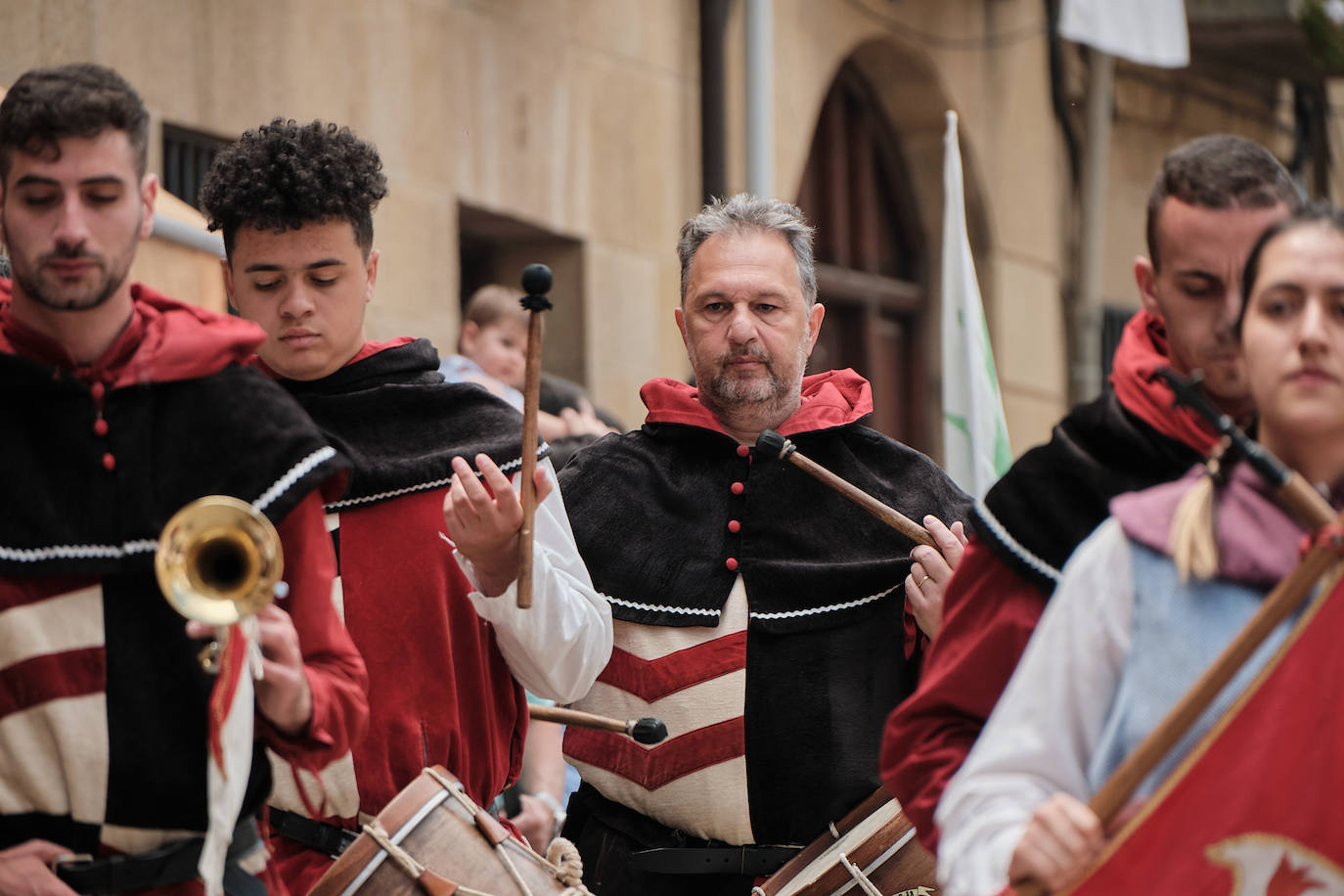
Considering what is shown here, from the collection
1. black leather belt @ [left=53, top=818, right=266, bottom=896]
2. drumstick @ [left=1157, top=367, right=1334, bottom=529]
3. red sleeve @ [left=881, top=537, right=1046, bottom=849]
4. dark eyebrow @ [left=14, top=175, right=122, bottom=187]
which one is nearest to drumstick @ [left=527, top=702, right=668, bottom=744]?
red sleeve @ [left=881, top=537, right=1046, bottom=849]

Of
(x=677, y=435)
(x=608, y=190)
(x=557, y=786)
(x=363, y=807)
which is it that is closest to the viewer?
(x=363, y=807)

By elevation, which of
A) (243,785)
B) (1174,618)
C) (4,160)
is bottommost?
(243,785)

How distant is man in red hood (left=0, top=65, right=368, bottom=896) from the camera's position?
10.1 ft

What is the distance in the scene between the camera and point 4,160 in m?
3.14

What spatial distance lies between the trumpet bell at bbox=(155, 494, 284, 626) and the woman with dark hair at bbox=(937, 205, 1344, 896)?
3.31ft

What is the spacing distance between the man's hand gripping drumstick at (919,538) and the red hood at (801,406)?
148 millimetres

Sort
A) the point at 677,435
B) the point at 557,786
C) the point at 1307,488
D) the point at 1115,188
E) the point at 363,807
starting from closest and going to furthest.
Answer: the point at 1307,488 → the point at 363,807 → the point at 677,435 → the point at 557,786 → the point at 1115,188

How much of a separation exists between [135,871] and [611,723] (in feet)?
4.60

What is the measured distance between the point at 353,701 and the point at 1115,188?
1211cm

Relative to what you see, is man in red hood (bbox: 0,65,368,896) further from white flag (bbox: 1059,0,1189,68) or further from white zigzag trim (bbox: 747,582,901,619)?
white flag (bbox: 1059,0,1189,68)

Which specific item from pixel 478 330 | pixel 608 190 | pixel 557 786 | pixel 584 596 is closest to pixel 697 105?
pixel 608 190

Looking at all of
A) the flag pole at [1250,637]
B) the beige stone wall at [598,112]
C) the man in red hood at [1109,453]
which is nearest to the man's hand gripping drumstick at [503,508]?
the man in red hood at [1109,453]

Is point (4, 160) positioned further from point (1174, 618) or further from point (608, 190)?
point (608, 190)

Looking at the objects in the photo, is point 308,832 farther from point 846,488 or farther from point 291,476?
point 846,488
